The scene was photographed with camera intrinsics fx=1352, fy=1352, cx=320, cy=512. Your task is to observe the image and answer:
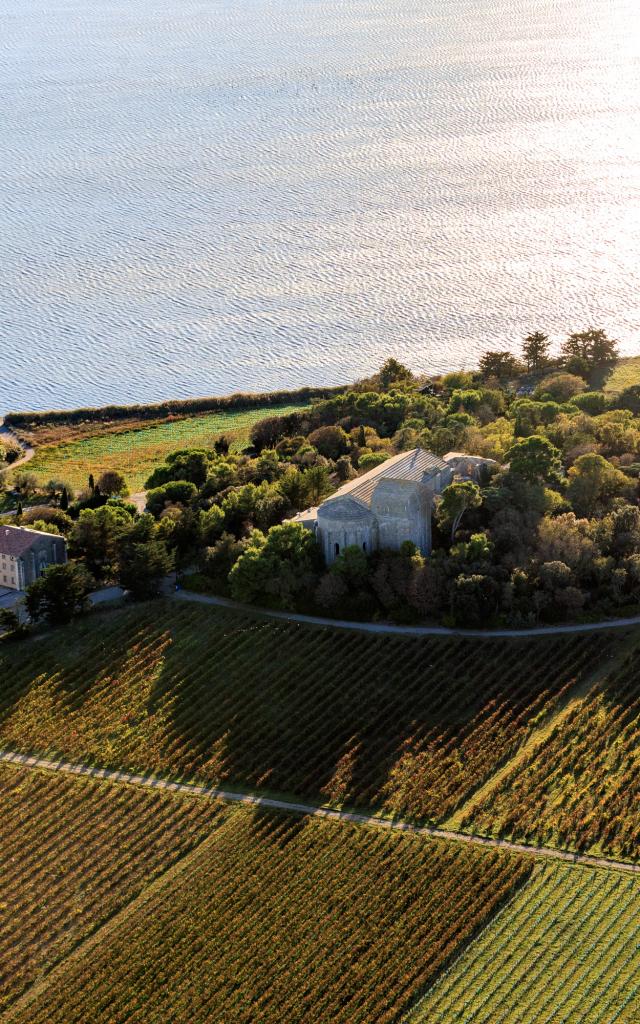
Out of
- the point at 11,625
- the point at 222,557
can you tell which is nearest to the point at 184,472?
the point at 222,557

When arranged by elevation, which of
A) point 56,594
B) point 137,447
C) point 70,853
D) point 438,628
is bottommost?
point 70,853

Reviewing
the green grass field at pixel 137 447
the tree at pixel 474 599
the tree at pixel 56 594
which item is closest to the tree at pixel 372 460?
the tree at pixel 474 599

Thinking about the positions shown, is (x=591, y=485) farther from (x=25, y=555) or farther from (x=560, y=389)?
(x=25, y=555)

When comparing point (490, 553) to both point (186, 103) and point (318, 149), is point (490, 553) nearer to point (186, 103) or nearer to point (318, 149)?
point (318, 149)

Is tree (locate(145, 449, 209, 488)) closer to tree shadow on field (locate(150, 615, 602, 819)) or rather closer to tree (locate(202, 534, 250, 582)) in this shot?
tree (locate(202, 534, 250, 582))

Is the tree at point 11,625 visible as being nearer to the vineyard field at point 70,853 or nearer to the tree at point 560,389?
the vineyard field at point 70,853

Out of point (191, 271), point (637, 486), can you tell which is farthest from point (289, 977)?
point (191, 271)
